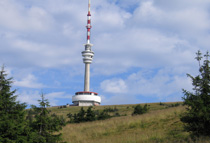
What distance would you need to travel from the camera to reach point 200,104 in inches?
566

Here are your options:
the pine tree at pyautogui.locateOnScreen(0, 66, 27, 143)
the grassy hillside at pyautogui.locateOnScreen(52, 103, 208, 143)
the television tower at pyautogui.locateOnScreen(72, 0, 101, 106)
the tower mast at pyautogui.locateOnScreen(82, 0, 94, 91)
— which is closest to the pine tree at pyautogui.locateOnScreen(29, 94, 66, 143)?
the pine tree at pyautogui.locateOnScreen(0, 66, 27, 143)

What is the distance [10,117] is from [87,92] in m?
119

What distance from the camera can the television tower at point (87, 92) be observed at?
133500mm

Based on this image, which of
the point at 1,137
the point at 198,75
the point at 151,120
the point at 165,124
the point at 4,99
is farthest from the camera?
the point at 151,120

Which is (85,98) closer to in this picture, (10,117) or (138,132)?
(138,132)

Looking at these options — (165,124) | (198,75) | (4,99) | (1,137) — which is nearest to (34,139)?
(1,137)

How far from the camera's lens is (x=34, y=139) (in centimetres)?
1405

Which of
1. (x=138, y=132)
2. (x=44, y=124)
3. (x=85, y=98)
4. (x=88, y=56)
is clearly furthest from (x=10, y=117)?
(x=88, y=56)

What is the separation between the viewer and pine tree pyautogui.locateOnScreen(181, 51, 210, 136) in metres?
14.2

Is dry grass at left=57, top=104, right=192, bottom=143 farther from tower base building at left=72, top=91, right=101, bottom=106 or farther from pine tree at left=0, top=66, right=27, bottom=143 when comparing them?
tower base building at left=72, top=91, right=101, bottom=106

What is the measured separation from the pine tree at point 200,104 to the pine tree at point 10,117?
9.41 m

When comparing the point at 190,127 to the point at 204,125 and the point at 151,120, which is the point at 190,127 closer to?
the point at 204,125

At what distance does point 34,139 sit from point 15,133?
131cm

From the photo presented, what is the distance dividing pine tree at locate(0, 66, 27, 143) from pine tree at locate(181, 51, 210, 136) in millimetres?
9407
